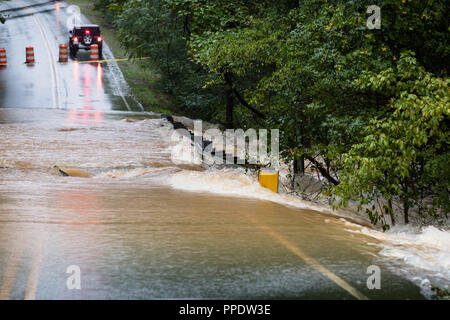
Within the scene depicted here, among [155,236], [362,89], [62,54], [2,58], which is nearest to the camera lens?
[155,236]

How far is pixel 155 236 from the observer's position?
7.81 m

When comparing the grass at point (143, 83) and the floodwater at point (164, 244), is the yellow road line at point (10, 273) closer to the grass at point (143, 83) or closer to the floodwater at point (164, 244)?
the floodwater at point (164, 244)

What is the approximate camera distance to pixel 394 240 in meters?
8.59

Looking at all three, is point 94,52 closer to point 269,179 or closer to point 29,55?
point 29,55

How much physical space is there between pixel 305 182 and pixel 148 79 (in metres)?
21.7

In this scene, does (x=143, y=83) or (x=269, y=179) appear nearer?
(x=269, y=179)

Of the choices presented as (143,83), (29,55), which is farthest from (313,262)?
(29,55)

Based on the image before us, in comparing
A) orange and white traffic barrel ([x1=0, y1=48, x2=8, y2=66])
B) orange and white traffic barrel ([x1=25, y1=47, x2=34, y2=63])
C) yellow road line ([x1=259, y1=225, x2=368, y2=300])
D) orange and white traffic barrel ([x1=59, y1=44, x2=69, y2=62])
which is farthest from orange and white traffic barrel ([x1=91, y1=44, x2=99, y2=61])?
yellow road line ([x1=259, y1=225, x2=368, y2=300])

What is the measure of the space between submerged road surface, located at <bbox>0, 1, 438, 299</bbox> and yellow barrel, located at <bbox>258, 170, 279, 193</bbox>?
27 centimetres

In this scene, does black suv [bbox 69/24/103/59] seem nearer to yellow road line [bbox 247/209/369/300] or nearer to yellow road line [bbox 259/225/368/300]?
yellow road line [bbox 247/209/369/300]

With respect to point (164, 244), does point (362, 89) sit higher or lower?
higher

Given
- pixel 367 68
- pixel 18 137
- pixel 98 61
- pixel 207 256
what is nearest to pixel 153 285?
pixel 207 256

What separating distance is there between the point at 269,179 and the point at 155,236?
196 inches

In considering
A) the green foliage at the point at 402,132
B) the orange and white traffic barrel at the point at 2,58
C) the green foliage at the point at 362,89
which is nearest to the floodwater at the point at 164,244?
the green foliage at the point at 402,132
